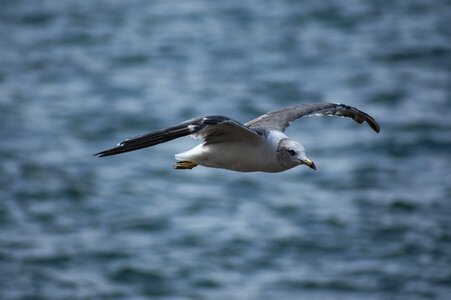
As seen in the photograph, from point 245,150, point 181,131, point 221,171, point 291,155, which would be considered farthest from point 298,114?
point 221,171

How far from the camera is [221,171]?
87.0ft

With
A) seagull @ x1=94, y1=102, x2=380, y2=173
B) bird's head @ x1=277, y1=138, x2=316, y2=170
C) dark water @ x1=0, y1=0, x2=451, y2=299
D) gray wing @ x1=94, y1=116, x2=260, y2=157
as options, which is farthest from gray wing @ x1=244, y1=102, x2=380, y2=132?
dark water @ x1=0, y1=0, x2=451, y2=299

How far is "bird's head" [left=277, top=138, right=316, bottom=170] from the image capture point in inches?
426

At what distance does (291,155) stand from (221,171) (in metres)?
15.7

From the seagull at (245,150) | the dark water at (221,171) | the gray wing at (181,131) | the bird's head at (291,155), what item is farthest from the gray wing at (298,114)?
the dark water at (221,171)

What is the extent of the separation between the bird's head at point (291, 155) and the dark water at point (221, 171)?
422 inches

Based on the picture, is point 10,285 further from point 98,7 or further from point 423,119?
point 98,7

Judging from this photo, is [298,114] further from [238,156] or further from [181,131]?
[181,131]

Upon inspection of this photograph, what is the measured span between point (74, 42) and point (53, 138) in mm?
7186

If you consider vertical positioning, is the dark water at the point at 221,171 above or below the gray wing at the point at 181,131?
above

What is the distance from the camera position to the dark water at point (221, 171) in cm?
2256

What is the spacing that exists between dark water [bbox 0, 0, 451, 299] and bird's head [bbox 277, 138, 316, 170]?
10722 mm

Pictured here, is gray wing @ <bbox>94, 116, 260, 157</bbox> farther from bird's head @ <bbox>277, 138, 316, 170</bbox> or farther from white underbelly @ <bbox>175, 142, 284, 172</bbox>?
bird's head @ <bbox>277, 138, 316, 170</bbox>

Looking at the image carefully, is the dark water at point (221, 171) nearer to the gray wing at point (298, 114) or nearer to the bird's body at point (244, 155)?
the gray wing at point (298, 114)
